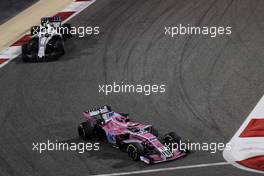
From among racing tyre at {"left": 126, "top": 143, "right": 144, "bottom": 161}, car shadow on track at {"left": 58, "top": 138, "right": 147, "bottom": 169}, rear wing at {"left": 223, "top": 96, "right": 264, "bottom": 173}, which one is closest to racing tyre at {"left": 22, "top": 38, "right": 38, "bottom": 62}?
car shadow on track at {"left": 58, "top": 138, "right": 147, "bottom": 169}

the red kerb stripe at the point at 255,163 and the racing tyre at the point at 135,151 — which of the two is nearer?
the red kerb stripe at the point at 255,163

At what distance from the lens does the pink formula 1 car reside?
19531mm

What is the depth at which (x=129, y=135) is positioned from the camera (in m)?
20.3

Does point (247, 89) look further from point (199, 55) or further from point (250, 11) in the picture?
point (250, 11)

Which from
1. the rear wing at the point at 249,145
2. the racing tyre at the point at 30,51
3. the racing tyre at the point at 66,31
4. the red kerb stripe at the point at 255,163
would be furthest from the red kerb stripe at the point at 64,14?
the red kerb stripe at the point at 255,163

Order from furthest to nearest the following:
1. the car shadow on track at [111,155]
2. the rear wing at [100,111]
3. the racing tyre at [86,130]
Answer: the rear wing at [100,111] < the racing tyre at [86,130] < the car shadow on track at [111,155]

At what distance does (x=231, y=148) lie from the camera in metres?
20.3

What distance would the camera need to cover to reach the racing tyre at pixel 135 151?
19.5 meters

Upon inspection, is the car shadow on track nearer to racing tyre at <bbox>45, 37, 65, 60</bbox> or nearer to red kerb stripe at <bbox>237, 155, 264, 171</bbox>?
red kerb stripe at <bbox>237, 155, 264, 171</bbox>

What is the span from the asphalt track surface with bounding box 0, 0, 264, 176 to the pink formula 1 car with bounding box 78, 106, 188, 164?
0.78 ft

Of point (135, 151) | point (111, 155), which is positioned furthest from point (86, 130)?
point (135, 151)

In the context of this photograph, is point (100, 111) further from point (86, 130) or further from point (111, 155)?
point (111, 155)

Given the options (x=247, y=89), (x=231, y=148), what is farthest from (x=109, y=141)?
(x=247, y=89)

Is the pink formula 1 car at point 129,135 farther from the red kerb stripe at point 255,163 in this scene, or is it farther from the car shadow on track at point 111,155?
the red kerb stripe at point 255,163
